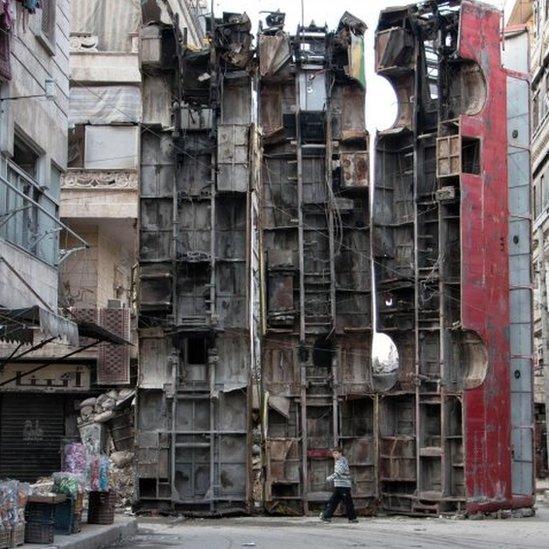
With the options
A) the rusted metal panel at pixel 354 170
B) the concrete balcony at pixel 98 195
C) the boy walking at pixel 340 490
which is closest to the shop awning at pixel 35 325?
the boy walking at pixel 340 490

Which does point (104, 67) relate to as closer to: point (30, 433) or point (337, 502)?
point (30, 433)

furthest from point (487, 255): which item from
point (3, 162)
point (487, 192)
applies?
point (3, 162)

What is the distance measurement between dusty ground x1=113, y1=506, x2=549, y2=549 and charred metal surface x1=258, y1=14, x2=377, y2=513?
1441mm

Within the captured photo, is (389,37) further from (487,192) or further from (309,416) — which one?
(309,416)

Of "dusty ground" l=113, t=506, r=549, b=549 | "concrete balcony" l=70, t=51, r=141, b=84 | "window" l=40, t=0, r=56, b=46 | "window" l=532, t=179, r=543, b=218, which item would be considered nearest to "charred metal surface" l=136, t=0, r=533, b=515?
"dusty ground" l=113, t=506, r=549, b=549

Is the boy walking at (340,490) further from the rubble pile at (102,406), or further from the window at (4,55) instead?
the window at (4,55)

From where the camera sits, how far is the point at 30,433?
27984 mm

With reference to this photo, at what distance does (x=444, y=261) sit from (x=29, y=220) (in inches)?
330

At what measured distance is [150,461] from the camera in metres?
22.0

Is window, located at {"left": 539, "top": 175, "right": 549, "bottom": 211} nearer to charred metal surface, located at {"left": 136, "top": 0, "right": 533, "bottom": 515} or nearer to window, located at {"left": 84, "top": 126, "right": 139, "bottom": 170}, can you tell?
charred metal surface, located at {"left": 136, "top": 0, "right": 533, "bottom": 515}

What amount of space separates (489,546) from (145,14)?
22316mm

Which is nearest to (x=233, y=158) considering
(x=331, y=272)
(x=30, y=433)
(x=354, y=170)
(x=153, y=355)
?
(x=354, y=170)

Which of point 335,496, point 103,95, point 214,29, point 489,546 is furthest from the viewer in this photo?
point 103,95

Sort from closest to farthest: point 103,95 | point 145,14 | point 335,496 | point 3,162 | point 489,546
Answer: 1. point 489,546
2. point 3,162
3. point 335,496
4. point 103,95
5. point 145,14
